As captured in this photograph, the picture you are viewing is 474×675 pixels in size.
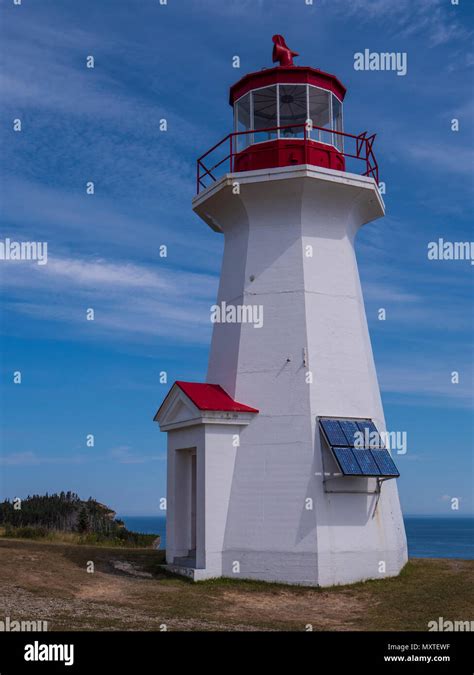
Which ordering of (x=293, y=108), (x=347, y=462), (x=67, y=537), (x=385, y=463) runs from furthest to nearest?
1. (x=67, y=537)
2. (x=293, y=108)
3. (x=385, y=463)
4. (x=347, y=462)

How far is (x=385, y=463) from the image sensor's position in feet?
49.6

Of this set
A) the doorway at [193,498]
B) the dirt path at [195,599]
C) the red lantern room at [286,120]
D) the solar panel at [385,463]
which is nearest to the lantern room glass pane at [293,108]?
the red lantern room at [286,120]

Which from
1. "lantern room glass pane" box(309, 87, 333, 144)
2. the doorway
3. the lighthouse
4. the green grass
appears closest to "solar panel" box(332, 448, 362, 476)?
the lighthouse

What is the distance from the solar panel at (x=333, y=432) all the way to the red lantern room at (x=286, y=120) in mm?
5700

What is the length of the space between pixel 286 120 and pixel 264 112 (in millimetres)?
562

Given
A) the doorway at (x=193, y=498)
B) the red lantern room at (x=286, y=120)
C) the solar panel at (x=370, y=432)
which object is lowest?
the doorway at (x=193, y=498)

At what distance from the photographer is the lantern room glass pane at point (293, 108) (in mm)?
16531

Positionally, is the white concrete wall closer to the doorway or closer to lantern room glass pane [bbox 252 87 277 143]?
lantern room glass pane [bbox 252 87 277 143]

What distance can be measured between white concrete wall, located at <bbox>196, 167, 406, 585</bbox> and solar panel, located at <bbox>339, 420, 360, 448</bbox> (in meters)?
0.29

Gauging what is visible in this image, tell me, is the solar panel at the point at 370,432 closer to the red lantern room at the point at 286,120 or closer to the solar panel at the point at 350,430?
the solar panel at the point at 350,430

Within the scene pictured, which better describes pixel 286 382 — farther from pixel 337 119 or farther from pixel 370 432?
pixel 337 119

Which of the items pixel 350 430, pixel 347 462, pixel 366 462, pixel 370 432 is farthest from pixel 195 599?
pixel 370 432
